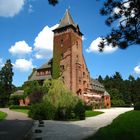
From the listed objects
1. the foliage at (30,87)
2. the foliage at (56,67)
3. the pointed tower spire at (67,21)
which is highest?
the pointed tower spire at (67,21)

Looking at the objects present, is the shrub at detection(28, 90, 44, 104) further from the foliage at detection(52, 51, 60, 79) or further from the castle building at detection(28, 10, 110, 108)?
the foliage at detection(52, 51, 60, 79)

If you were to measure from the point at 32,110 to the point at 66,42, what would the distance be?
32568 millimetres

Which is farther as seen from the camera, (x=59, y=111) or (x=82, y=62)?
(x=82, y=62)

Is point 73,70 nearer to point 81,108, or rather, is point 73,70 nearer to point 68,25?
point 68,25

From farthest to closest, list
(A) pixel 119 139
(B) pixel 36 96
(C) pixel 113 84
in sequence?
(C) pixel 113 84 → (B) pixel 36 96 → (A) pixel 119 139

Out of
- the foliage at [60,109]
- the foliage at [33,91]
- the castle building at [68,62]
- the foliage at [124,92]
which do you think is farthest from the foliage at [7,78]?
the foliage at [60,109]

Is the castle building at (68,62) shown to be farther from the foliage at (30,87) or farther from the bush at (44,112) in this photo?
the bush at (44,112)

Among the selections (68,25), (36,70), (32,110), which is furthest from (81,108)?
(36,70)

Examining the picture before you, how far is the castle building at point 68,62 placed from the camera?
203 feet

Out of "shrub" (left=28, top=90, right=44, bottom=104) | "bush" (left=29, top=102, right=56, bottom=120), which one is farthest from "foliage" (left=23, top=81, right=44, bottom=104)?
"bush" (left=29, top=102, right=56, bottom=120)

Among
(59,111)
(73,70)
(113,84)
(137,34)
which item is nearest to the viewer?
(137,34)

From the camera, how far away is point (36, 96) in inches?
2211

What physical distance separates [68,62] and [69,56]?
4.52 ft

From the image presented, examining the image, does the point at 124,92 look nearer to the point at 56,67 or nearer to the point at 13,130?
the point at 56,67
